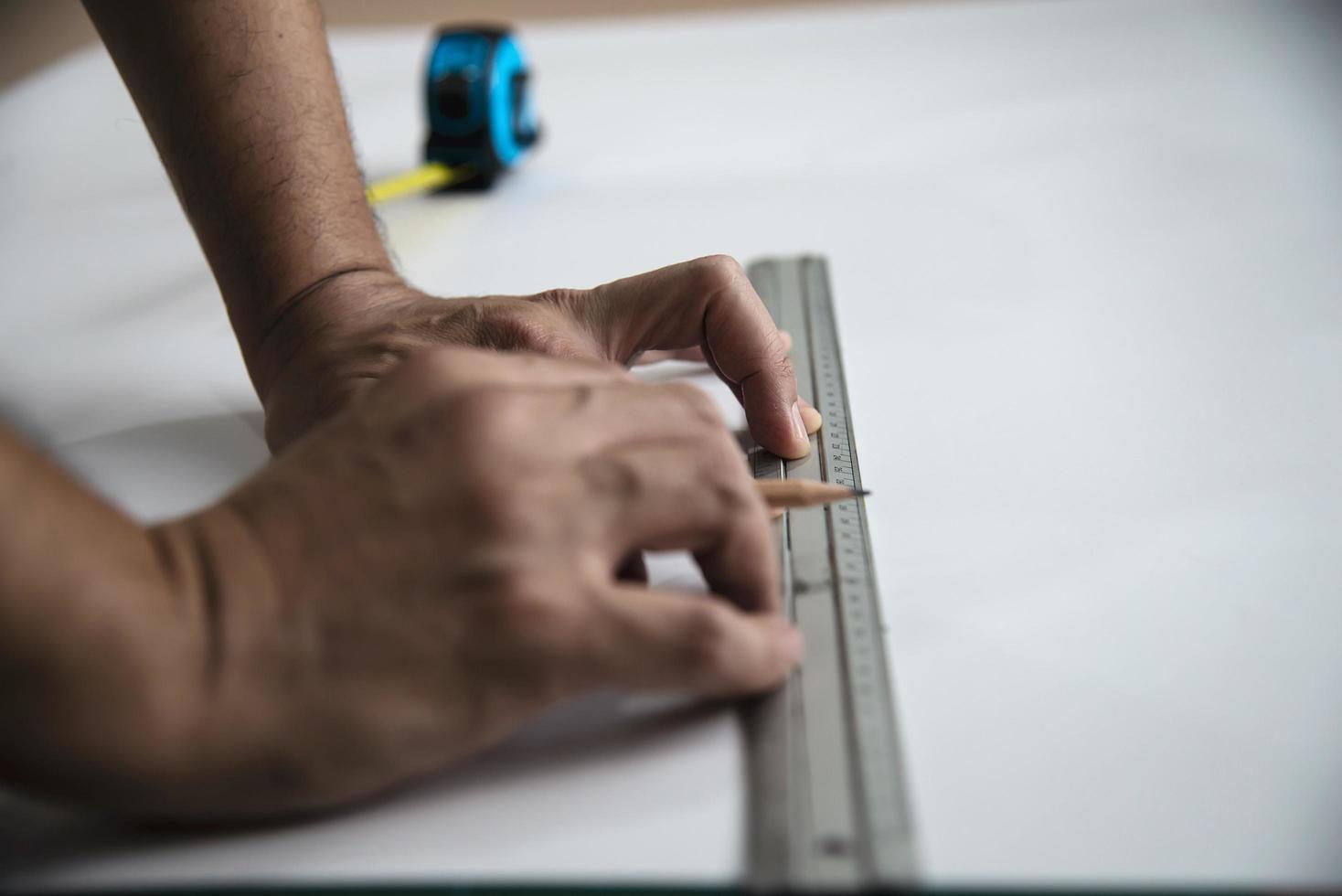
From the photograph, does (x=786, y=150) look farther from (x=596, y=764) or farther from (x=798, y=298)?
(x=596, y=764)

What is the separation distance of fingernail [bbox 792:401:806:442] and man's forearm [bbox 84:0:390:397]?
465 millimetres

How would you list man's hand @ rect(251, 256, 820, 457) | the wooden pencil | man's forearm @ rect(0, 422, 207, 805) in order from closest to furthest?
1. man's forearm @ rect(0, 422, 207, 805)
2. the wooden pencil
3. man's hand @ rect(251, 256, 820, 457)

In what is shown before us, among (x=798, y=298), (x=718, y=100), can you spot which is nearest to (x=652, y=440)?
(x=798, y=298)

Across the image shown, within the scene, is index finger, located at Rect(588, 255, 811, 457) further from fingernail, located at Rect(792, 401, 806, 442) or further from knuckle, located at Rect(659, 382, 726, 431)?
knuckle, located at Rect(659, 382, 726, 431)

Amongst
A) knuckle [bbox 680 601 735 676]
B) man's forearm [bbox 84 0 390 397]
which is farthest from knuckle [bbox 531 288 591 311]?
knuckle [bbox 680 601 735 676]

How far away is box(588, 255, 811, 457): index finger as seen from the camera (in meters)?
1.06

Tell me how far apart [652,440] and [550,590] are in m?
0.13

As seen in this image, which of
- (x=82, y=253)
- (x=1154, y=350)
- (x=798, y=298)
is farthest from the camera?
(x=82, y=253)

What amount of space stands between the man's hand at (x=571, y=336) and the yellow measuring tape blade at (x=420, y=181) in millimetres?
672

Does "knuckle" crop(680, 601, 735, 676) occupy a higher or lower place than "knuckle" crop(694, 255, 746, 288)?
lower

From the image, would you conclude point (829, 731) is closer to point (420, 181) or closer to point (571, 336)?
point (571, 336)

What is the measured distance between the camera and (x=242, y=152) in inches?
45.9

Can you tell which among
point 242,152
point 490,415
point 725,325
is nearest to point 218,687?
point 490,415

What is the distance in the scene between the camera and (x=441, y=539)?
690mm
